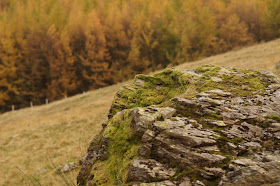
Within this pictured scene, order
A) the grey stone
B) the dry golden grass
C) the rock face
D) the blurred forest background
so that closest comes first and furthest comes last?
the rock face → the grey stone → the dry golden grass → the blurred forest background

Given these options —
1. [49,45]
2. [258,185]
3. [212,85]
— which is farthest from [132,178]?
[49,45]

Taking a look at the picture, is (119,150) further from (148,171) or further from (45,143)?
(45,143)

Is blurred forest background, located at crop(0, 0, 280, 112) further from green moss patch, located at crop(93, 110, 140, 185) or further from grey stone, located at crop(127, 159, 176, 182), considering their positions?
grey stone, located at crop(127, 159, 176, 182)

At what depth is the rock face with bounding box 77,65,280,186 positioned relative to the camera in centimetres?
292

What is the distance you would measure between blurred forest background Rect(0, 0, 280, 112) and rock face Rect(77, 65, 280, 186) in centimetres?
3524

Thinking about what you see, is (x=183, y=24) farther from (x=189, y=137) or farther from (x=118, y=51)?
(x=189, y=137)

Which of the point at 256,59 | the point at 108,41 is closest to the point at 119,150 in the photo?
the point at 256,59

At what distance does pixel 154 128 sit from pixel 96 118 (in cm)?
1345

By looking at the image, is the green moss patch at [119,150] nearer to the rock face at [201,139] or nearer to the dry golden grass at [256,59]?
the rock face at [201,139]

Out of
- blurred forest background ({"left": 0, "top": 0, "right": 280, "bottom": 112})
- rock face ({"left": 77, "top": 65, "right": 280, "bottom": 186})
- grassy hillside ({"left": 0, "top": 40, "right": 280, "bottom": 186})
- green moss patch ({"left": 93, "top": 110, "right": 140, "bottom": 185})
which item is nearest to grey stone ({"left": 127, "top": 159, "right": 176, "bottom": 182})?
rock face ({"left": 77, "top": 65, "right": 280, "bottom": 186})

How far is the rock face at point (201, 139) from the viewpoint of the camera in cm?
292

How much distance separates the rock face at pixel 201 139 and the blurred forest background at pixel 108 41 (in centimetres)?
3524

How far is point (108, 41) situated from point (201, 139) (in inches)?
1592

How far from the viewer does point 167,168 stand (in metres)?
3.16
